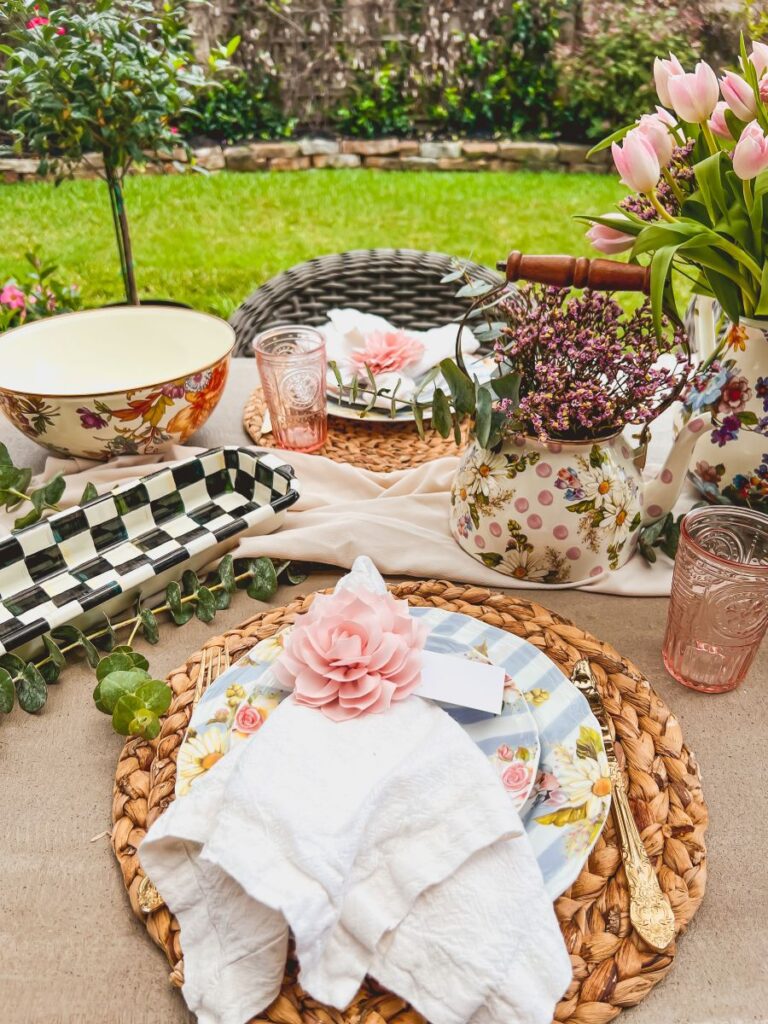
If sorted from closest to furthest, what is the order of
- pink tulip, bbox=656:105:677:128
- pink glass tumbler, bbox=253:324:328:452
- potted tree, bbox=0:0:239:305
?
1. pink tulip, bbox=656:105:677:128
2. pink glass tumbler, bbox=253:324:328:452
3. potted tree, bbox=0:0:239:305

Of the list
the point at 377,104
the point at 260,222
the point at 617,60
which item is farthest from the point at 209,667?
the point at 617,60

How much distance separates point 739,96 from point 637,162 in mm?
105

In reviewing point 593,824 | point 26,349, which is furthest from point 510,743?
point 26,349

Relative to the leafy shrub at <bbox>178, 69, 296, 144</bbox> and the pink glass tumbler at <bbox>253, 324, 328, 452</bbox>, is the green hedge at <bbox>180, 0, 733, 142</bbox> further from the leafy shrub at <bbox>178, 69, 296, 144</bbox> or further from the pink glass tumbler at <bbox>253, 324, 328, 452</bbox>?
the pink glass tumbler at <bbox>253, 324, 328, 452</bbox>

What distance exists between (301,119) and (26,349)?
3.41 metres

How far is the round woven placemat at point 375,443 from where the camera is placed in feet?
3.34

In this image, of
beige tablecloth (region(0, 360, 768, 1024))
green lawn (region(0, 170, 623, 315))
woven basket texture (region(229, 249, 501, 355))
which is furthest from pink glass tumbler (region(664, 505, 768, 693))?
green lawn (region(0, 170, 623, 315))

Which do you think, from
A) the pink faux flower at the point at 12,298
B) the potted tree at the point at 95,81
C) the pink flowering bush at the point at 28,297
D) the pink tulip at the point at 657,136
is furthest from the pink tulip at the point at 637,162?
the pink faux flower at the point at 12,298

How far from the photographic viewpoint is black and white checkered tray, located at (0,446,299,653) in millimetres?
731

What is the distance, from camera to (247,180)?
12.1 ft

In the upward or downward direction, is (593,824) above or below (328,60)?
below

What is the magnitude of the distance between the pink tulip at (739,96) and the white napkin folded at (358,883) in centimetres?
56

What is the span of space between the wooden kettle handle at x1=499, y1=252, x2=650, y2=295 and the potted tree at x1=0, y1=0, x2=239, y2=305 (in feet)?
2.91

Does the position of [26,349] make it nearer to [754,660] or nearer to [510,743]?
[510,743]
